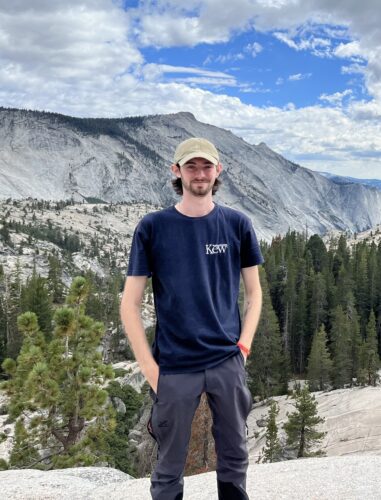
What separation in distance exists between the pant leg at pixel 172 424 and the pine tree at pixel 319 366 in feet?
169

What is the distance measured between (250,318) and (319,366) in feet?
175

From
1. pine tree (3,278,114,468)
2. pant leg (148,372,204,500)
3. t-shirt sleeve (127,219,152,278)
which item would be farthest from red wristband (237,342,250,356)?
pine tree (3,278,114,468)

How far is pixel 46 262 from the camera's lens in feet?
544

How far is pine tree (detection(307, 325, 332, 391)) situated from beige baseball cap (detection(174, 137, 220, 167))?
5243cm

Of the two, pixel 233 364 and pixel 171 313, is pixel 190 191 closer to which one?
pixel 171 313

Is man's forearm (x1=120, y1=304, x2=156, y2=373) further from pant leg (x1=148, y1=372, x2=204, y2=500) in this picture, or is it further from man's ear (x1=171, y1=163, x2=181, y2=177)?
man's ear (x1=171, y1=163, x2=181, y2=177)

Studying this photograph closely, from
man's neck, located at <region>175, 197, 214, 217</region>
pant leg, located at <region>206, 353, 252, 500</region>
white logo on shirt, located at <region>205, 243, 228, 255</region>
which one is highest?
man's neck, located at <region>175, 197, 214, 217</region>

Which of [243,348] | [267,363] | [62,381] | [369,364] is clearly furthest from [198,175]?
[369,364]

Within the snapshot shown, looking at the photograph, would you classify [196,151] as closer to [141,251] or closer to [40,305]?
[141,251]

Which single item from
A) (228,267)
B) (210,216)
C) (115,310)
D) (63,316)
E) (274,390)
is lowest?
(274,390)

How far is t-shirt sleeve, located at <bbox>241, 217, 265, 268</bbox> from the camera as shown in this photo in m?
5.12

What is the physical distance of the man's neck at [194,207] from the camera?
4848 mm

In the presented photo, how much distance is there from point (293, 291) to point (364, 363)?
19.1 meters

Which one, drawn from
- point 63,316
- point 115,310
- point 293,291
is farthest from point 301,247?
A: point 63,316
